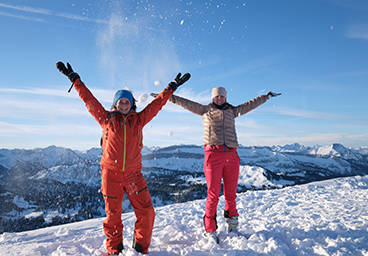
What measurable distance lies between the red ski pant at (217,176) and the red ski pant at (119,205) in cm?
119

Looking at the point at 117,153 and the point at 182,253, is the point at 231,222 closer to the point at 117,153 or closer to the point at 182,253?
the point at 182,253

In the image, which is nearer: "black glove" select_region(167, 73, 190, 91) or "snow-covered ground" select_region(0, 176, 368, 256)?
"snow-covered ground" select_region(0, 176, 368, 256)

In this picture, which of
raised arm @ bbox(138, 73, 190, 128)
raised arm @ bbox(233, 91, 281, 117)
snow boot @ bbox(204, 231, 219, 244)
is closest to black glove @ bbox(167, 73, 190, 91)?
raised arm @ bbox(138, 73, 190, 128)

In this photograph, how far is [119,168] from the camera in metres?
3.57

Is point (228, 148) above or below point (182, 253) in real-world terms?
above

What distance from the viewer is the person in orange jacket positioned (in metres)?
3.52

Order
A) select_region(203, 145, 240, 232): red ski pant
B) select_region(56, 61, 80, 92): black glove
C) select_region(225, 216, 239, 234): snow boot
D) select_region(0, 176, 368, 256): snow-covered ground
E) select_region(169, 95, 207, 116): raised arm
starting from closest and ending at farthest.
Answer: select_region(0, 176, 368, 256): snow-covered ground < select_region(56, 61, 80, 92): black glove < select_region(203, 145, 240, 232): red ski pant < select_region(225, 216, 239, 234): snow boot < select_region(169, 95, 207, 116): raised arm

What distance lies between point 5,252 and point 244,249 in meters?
4.51

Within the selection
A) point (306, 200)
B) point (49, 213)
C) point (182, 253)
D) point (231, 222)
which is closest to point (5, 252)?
point (182, 253)

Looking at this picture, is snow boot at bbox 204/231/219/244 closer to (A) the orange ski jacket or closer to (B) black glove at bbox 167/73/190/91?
(A) the orange ski jacket

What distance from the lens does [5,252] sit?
12.9 ft

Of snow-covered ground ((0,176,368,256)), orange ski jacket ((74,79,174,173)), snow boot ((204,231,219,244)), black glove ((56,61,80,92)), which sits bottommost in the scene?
snow-covered ground ((0,176,368,256))

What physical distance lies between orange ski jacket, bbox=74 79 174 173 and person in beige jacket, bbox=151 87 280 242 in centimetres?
111

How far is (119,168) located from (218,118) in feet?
7.46
